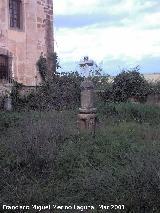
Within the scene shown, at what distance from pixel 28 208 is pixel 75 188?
111 cm

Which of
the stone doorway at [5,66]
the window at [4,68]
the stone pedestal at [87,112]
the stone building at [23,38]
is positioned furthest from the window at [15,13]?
the stone pedestal at [87,112]

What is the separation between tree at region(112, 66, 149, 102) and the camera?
19.4 metres

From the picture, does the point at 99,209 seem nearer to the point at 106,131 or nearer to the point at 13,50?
the point at 106,131

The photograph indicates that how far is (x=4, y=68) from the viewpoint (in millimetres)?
19516

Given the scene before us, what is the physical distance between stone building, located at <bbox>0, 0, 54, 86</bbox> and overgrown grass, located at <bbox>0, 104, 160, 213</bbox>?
843 centimetres

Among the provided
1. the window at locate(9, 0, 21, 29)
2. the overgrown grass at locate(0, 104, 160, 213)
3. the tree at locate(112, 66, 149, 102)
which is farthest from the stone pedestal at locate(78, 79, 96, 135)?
the window at locate(9, 0, 21, 29)

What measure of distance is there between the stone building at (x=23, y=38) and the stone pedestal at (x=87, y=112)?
8.06 m

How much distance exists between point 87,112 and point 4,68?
9164 millimetres

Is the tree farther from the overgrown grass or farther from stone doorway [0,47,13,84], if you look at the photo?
the overgrown grass

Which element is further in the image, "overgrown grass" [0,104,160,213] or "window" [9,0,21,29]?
"window" [9,0,21,29]

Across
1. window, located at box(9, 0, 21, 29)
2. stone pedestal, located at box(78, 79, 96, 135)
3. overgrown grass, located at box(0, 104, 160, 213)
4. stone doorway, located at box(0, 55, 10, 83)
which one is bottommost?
overgrown grass, located at box(0, 104, 160, 213)

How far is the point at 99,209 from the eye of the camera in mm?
5617

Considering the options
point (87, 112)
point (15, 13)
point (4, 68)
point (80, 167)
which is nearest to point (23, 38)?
point (15, 13)

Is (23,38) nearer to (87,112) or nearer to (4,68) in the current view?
(4,68)
